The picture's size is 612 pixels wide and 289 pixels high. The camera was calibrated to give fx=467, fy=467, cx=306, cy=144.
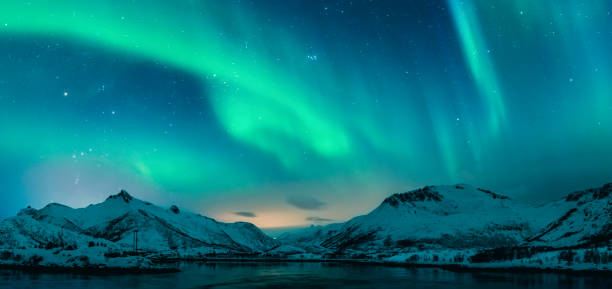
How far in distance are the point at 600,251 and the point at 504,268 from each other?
35.7 m

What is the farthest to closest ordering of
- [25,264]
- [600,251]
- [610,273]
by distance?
[600,251]
[25,264]
[610,273]

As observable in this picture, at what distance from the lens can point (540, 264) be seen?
179 m

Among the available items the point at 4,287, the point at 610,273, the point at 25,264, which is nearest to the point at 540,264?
the point at 610,273

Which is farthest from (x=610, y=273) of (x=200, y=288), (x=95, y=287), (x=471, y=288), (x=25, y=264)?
(x=25, y=264)

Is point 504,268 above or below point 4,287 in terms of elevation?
below

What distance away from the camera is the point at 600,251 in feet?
573

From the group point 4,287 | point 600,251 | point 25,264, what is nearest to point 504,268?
point 600,251

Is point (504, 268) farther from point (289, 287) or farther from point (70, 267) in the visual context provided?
point (70, 267)

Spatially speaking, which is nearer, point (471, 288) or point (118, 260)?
point (471, 288)

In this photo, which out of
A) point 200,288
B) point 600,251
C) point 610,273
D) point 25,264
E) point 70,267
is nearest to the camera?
point 200,288

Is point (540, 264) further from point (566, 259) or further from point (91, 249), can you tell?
point (91, 249)

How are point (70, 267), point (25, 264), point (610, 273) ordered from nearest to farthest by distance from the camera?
point (610, 273), point (70, 267), point (25, 264)

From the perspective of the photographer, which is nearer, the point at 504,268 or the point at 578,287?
the point at 578,287

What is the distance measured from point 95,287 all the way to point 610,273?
5579 inches
